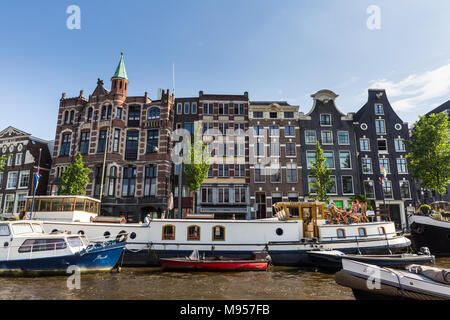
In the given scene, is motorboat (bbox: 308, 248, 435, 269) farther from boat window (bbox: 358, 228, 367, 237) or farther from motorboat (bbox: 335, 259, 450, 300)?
→ motorboat (bbox: 335, 259, 450, 300)

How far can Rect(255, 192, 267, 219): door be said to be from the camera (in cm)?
3281

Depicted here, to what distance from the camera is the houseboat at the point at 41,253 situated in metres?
13.7

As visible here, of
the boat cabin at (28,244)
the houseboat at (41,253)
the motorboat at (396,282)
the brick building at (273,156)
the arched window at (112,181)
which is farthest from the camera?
the brick building at (273,156)

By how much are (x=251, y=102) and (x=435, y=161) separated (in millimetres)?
21637

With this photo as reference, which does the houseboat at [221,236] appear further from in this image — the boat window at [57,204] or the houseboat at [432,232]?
the houseboat at [432,232]

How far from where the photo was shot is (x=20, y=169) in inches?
1433

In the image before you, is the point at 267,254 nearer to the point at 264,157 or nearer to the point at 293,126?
the point at 264,157

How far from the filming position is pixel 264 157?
34.0m

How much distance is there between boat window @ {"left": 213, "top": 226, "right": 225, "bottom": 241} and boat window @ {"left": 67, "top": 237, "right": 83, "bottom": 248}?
25.9 feet

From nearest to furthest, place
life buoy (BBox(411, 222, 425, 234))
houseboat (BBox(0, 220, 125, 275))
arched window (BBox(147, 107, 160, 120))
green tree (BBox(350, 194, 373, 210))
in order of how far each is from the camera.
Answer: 1. houseboat (BBox(0, 220, 125, 275))
2. life buoy (BBox(411, 222, 425, 234))
3. green tree (BBox(350, 194, 373, 210))
4. arched window (BBox(147, 107, 160, 120))

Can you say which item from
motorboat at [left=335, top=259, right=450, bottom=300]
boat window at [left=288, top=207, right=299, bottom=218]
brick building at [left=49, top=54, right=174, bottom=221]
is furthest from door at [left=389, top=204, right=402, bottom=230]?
motorboat at [left=335, top=259, right=450, bottom=300]

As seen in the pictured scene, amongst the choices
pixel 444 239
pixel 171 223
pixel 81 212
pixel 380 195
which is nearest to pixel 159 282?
pixel 171 223

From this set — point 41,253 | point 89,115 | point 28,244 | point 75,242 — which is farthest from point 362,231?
point 89,115

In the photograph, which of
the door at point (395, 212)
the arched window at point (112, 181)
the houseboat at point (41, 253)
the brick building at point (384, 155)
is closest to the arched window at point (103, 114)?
the arched window at point (112, 181)
